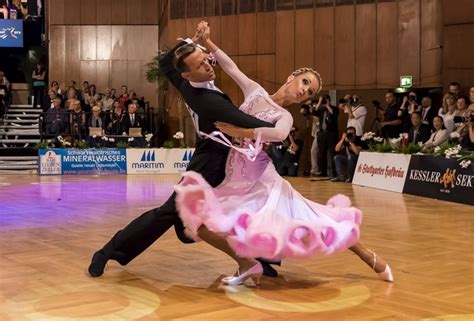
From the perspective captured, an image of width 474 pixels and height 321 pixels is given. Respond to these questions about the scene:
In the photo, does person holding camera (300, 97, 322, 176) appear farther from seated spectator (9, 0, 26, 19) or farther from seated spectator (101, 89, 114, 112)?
seated spectator (9, 0, 26, 19)

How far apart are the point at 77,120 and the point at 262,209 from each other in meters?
13.7

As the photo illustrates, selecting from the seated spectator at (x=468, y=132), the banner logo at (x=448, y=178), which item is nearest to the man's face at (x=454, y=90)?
the seated spectator at (x=468, y=132)

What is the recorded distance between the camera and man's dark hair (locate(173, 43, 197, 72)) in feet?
12.4

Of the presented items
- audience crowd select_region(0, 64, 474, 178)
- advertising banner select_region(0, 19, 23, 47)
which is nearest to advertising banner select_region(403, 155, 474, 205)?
audience crowd select_region(0, 64, 474, 178)

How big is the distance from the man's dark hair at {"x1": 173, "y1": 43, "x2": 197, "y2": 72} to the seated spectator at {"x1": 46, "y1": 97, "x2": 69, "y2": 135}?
13.1m

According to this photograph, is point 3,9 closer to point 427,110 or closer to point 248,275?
point 427,110

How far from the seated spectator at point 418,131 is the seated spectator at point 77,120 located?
8253mm

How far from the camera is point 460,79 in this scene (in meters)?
13.2

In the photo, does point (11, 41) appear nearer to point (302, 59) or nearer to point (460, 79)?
point (302, 59)

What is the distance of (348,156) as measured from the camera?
1332 cm

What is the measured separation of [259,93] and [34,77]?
1725cm

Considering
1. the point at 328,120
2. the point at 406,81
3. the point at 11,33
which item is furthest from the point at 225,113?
the point at 11,33

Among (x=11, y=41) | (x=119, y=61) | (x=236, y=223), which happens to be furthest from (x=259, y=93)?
(x=11, y=41)

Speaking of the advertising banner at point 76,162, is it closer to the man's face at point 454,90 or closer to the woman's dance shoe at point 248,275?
the man's face at point 454,90
